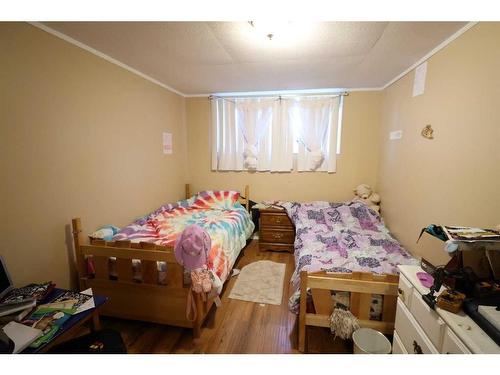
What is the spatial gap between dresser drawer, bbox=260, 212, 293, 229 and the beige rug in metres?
0.51

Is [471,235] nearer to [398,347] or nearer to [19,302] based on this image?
[398,347]

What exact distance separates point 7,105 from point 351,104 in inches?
136

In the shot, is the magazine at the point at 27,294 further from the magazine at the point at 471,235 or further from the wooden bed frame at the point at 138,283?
the magazine at the point at 471,235

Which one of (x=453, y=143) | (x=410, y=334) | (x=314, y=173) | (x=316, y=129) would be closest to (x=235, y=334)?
(x=410, y=334)

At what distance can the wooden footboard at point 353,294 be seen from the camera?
1.38 m

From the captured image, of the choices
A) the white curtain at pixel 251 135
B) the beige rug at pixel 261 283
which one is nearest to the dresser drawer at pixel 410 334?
the beige rug at pixel 261 283

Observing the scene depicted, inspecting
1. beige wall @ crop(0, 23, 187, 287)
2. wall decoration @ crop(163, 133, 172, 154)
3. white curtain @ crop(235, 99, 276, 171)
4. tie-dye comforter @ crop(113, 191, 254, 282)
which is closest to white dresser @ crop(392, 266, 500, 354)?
tie-dye comforter @ crop(113, 191, 254, 282)

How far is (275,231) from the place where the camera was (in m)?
3.09

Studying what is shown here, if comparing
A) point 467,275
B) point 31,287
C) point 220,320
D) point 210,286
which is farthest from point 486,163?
point 31,287

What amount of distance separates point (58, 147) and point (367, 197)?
3.37m

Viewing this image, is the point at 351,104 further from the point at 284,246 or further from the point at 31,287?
the point at 31,287

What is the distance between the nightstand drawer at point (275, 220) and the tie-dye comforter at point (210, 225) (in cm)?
21

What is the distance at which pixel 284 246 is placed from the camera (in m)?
3.10

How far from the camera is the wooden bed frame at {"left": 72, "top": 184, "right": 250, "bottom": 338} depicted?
159 centimetres
